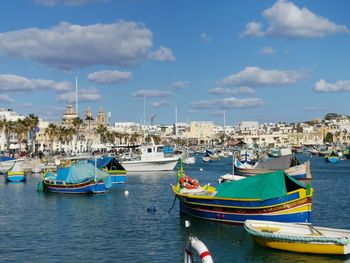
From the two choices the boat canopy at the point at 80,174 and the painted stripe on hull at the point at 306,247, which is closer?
the painted stripe on hull at the point at 306,247

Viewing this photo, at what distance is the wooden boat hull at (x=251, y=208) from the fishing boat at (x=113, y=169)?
3383 cm

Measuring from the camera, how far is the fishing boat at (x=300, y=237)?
29156 mm

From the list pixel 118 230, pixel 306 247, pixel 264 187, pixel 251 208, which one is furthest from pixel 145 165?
pixel 306 247

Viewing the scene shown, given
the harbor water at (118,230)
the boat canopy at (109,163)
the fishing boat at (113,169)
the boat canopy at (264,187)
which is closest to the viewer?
the harbor water at (118,230)

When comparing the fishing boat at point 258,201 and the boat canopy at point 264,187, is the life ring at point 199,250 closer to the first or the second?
the fishing boat at point 258,201

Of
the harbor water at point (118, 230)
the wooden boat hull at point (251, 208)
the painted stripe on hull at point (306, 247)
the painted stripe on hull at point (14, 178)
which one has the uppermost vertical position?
the wooden boat hull at point (251, 208)

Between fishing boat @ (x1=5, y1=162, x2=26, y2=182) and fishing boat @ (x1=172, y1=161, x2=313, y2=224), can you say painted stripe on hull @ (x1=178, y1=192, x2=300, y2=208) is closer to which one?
fishing boat @ (x1=172, y1=161, x2=313, y2=224)

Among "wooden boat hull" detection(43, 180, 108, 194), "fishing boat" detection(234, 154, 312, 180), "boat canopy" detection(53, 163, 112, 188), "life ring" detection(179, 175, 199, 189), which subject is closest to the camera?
"life ring" detection(179, 175, 199, 189)

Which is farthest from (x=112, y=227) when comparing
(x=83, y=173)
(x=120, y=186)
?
(x=120, y=186)

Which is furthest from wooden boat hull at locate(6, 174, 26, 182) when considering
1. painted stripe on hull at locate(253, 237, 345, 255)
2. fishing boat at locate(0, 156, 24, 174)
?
painted stripe on hull at locate(253, 237, 345, 255)

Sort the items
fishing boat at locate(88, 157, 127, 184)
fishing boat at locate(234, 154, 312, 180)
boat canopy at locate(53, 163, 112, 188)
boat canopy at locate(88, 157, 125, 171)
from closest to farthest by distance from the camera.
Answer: boat canopy at locate(53, 163, 112, 188), fishing boat at locate(88, 157, 127, 184), boat canopy at locate(88, 157, 125, 171), fishing boat at locate(234, 154, 312, 180)

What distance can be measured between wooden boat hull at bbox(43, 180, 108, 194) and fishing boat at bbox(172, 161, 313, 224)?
21539 millimetres

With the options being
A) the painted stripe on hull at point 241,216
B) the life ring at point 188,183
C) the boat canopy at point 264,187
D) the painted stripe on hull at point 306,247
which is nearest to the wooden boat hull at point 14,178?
the life ring at point 188,183

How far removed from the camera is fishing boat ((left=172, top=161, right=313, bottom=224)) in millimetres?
35250
